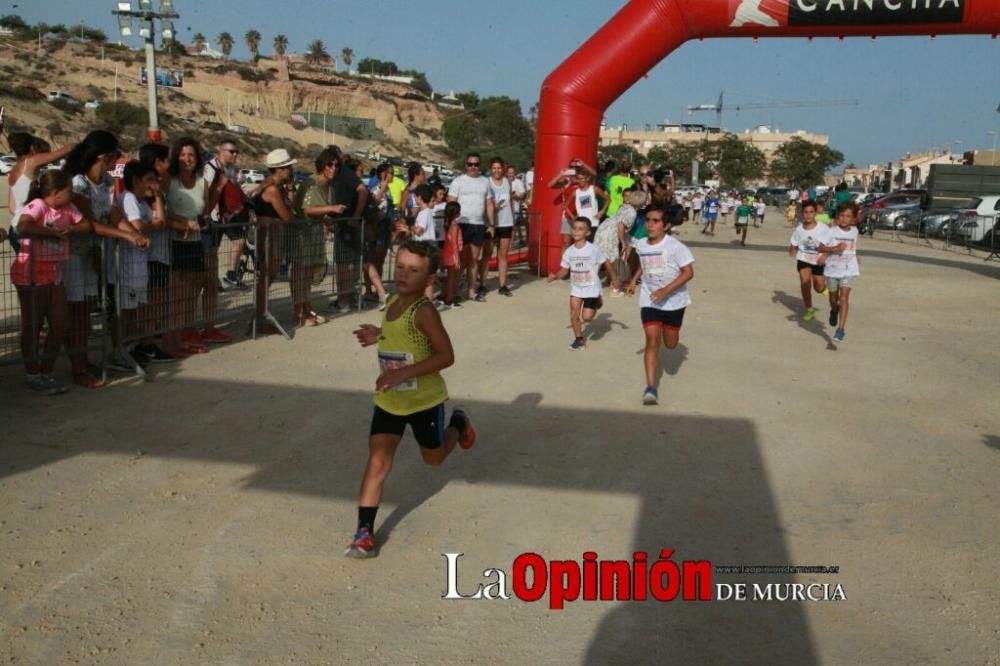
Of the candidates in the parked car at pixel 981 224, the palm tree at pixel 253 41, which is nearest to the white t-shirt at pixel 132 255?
the parked car at pixel 981 224

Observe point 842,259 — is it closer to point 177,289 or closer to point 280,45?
point 177,289

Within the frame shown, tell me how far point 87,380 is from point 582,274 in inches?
174

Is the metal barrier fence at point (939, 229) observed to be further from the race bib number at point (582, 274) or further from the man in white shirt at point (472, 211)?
the race bib number at point (582, 274)

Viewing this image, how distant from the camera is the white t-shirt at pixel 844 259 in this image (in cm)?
940

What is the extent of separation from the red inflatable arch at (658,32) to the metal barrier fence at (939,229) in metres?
9.43

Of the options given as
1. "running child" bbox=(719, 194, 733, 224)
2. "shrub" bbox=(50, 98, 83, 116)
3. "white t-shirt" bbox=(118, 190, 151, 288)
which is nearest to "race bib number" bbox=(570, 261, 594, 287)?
"white t-shirt" bbox=(118, 190, 151, 288)

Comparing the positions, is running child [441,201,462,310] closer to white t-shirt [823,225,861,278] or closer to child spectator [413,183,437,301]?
child spectator [413,183,437,301]

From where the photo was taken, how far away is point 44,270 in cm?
630

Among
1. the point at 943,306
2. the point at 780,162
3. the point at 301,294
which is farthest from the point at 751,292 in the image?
the point at 780,162

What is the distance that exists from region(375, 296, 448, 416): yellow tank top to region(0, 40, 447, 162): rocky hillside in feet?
189

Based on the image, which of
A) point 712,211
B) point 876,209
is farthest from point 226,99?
point 712,211

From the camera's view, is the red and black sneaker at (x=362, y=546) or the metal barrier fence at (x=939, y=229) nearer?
the red and black sneaker at (x=362, y=546)

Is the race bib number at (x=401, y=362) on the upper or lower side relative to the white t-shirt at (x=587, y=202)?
lower

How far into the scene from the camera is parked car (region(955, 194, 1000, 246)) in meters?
23.5
